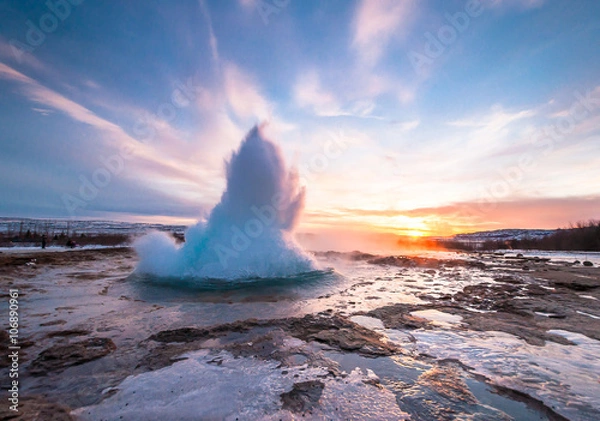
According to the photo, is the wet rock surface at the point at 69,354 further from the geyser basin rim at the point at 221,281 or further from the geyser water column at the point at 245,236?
the geyser water column at the point at 245,236

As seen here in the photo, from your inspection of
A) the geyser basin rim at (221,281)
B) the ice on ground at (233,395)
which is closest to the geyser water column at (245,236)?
the geyser basin rim at (221,281)

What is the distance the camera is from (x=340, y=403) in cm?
339

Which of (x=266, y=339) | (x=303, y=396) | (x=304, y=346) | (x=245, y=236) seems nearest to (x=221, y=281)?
(x=245, y=236)

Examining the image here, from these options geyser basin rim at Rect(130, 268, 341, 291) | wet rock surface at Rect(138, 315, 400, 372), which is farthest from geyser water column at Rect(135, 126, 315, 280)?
wet rock surface at Rect(138, 315, 400, 372)

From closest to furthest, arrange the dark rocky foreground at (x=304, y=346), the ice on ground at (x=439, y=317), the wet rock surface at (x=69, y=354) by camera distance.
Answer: the dark rocky foreground at (x=304, y=346) → the wet rock surface at (x=69, y=354) → the ice on ground at (x=439, y=317)

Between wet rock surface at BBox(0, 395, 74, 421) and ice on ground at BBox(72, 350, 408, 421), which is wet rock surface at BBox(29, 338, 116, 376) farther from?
Answer: ice on ground at BBox(72, 350, 408, 421)

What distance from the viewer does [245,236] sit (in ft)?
47.6

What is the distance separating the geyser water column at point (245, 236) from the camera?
13461mm

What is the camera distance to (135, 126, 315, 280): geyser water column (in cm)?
1346

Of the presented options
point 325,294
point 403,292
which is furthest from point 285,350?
point 403,292

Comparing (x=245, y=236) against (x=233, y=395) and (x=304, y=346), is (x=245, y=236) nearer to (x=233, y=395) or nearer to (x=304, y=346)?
(x=304, y=346)

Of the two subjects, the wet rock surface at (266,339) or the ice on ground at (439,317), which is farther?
the ice on ground at (439,317)

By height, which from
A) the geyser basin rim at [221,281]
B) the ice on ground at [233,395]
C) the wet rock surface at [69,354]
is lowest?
the geyser basin rim at [221,281]

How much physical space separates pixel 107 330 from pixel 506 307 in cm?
1201
